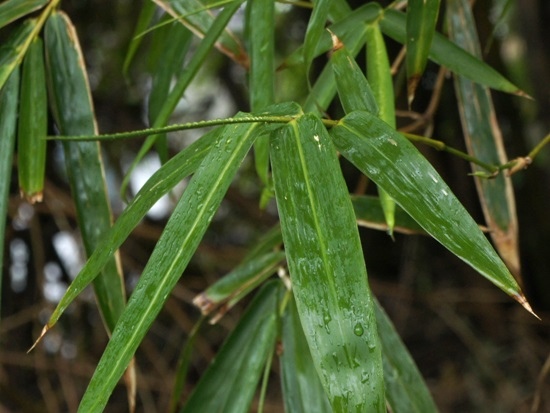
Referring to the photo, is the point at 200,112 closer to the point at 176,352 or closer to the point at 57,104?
the point at 176,352

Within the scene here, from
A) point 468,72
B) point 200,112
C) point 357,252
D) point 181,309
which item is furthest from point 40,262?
point 357,252

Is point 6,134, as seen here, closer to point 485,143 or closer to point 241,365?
point 241,365

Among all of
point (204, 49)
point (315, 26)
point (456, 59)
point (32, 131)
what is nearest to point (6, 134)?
point (32, 131)

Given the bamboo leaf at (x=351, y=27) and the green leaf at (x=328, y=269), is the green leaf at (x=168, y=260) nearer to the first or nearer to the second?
the green leaf at (x=328, y=269)

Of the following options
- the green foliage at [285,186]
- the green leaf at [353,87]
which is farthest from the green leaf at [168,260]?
the green leaf at [353,87]

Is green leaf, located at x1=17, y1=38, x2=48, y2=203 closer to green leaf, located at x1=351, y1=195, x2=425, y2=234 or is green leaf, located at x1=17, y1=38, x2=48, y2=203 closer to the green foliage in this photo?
the green foliage

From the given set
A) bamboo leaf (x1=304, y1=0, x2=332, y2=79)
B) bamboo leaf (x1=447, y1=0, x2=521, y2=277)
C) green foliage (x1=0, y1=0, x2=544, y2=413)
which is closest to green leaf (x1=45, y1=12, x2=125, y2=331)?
green foliage (x1=0, y1=0, x2=544, y2=413)
